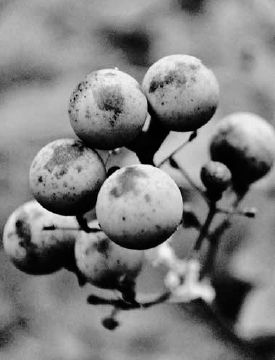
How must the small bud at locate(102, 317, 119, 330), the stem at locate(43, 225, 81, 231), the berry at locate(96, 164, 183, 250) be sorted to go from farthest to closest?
1. the small bud at locate(102, 317, 119, 330)
2. the stem at locate(43, 225, 81, 231)
3. the berry at locate(96, 164, 183, 250)

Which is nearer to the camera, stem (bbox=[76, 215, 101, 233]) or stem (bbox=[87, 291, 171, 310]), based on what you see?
stem (bbox=[76, 215, 101, 233])

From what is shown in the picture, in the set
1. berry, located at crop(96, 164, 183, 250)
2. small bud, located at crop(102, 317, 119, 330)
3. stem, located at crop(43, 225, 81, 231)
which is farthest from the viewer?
small bud, located at crop(102, 317, 119, 330)

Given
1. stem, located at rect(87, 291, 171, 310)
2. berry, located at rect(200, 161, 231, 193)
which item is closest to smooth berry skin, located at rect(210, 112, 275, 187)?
berry, located at rect(200, 161, 231, 193)

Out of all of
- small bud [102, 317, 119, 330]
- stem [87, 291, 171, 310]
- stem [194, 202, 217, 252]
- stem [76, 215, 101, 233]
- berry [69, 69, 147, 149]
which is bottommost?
small bud [102, 317, 119, 330]

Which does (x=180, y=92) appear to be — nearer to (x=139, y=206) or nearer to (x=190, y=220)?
(x=139, y=206)

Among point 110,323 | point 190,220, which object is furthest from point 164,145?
point 110,323

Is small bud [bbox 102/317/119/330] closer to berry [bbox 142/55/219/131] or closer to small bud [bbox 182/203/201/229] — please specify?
small bud [bbox 182/203/201/229]
